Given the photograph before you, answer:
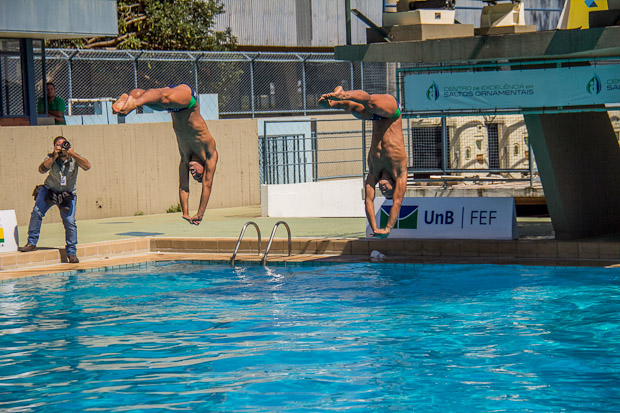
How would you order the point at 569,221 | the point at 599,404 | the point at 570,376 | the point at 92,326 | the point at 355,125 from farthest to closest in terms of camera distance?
the point at 355,125 < the point at 569,221 < the point at 92,326 < the point at 570,376 < the point at 599,404

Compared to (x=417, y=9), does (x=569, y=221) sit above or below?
below

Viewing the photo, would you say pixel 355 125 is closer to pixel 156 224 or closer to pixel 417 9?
pixel 156 224

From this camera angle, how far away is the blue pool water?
8.84 m

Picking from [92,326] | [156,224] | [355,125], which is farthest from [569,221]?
[355,125]

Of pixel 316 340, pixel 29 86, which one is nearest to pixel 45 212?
pixel 316 340

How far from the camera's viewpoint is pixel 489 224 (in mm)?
15719

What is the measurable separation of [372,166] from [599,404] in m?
4.73

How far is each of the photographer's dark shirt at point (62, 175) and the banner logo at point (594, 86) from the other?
7.85 meters

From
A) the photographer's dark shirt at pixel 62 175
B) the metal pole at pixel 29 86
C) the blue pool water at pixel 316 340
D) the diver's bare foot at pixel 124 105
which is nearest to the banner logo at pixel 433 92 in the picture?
the blue pool water at pixel 316 340

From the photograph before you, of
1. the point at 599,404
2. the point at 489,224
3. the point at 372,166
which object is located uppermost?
the point at 372,166

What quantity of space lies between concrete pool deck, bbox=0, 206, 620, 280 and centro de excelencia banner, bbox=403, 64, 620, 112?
7.02ft

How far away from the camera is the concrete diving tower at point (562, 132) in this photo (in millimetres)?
13406

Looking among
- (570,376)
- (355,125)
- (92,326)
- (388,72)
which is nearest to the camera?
Result: (570,376)

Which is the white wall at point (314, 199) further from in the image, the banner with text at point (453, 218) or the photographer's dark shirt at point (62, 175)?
the photographer's dark shirt at point (62, 175)
